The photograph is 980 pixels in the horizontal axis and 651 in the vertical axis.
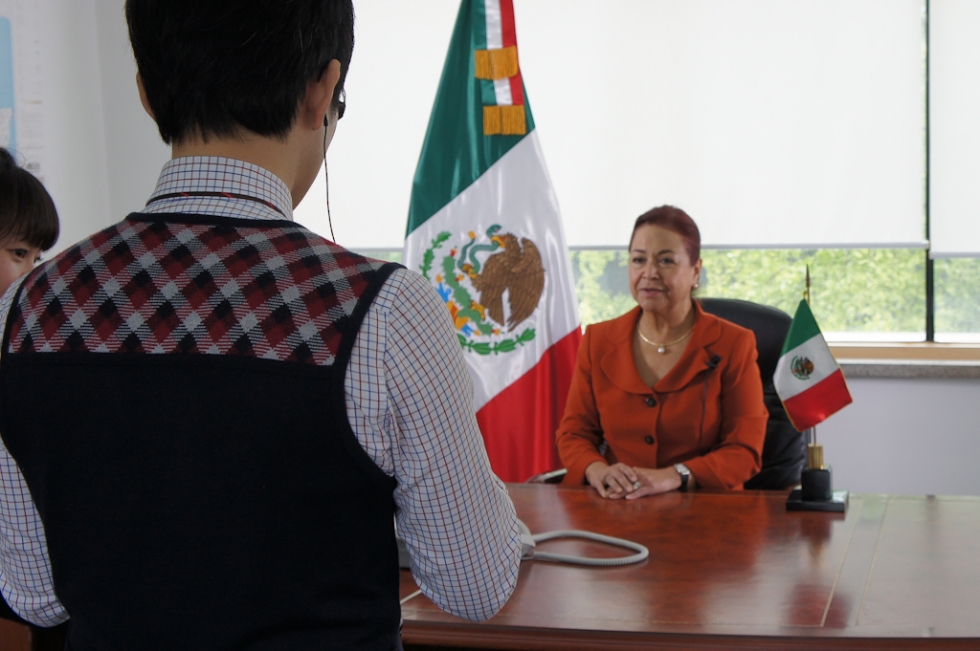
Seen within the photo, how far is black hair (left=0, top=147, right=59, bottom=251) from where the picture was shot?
1812 millimetres

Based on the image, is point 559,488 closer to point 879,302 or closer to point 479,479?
point 479,479

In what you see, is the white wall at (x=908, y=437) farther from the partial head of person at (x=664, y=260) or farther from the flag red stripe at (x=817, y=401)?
the flag red stripe at (x=817, y=401)

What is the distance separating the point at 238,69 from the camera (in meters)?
0.77

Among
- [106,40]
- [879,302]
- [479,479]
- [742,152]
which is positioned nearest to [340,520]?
[479,479]

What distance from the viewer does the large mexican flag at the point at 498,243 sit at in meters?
3.41

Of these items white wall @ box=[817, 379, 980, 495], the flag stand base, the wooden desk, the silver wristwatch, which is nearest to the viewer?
the wooden desk

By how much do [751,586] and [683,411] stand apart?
1.11 metres

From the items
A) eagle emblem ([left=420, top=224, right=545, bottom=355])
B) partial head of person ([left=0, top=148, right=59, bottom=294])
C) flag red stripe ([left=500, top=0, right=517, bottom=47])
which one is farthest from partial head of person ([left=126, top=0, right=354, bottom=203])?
flag red stripe ([left=500, top=0, right=517, bottom=47])

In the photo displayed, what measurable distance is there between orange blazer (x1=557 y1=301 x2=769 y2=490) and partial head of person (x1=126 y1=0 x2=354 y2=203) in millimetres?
1884

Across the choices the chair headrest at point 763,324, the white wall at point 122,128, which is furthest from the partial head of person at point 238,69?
the white wall at point 122,128

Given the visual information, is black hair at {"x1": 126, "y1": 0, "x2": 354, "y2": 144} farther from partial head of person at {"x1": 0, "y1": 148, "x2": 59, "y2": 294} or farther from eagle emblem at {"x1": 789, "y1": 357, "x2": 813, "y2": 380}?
eagle emblem at {"x1": 789, "y1": 357, "x2": 813, "y2": 380}

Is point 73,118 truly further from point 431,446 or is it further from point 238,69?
point 431,446

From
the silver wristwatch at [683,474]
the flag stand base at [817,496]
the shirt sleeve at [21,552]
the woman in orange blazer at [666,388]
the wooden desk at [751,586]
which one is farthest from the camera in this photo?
the woman in orange blazer at [666,388]

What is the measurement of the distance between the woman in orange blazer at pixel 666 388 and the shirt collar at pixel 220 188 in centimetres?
168
